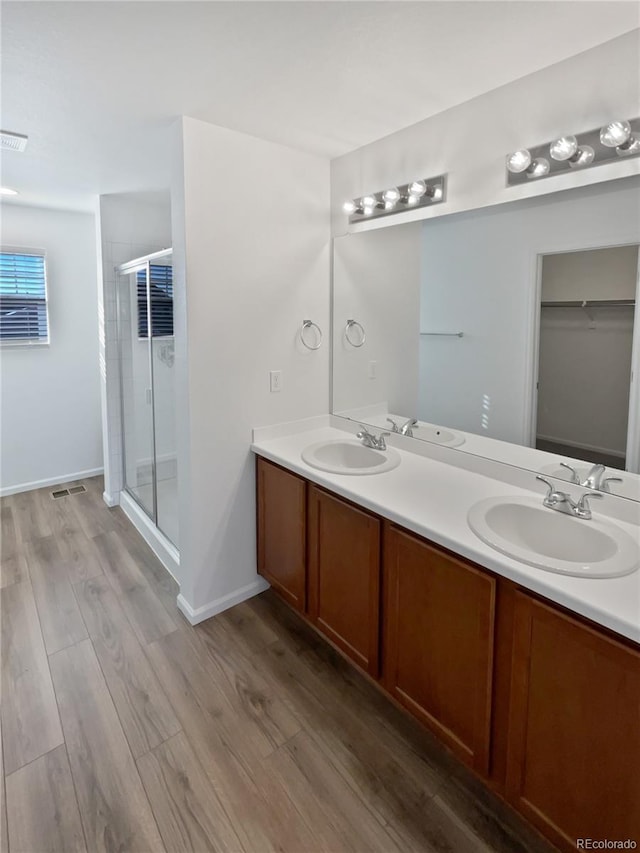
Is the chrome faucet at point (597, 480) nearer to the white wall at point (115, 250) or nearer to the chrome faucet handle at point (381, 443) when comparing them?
the chrome faucet handle at point (381, 443)

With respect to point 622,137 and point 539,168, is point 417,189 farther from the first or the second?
point 622,137

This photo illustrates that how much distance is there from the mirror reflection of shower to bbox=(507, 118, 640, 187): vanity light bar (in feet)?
0.93

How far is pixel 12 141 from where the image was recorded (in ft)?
7.43

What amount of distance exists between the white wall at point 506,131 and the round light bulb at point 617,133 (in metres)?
0.05

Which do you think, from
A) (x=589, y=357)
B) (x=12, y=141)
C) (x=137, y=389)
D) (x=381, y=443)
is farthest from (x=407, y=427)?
(x=12, y=141)

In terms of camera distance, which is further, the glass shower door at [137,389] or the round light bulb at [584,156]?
the glass shower door at [137,389]

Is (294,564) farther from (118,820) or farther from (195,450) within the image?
(118,820)

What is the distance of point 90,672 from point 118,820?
0.74m

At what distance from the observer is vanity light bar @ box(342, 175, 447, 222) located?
2059 millimetres

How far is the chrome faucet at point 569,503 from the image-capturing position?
1.56 m

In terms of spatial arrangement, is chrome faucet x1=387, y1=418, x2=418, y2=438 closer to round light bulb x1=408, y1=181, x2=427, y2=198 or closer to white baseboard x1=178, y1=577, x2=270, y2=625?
round light bulb x1=408, y1=181, x2=427, y2=198

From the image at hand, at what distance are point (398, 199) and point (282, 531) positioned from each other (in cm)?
170

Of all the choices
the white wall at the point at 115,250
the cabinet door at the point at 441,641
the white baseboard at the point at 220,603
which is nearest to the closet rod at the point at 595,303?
the cabinet door at the point at 441,641

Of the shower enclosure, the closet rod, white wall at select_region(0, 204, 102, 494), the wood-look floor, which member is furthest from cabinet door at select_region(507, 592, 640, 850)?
white wall at select_region(0, 204, 102, 494)
